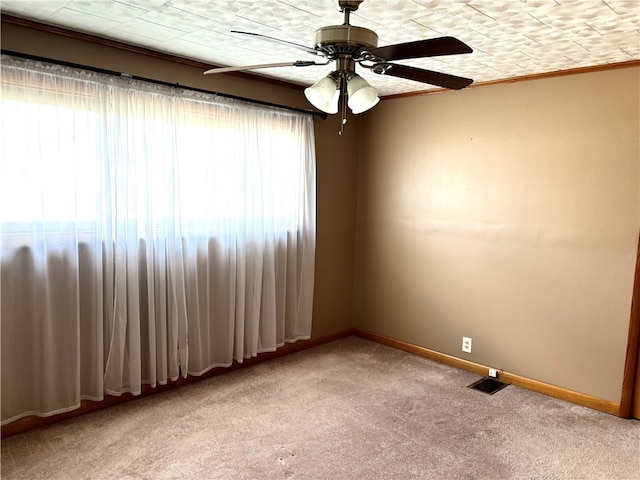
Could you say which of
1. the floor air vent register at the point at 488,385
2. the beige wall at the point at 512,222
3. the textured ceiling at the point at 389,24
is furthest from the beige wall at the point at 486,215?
the textured ceiling at the point at 389,24

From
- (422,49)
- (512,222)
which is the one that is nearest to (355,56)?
(422,49)

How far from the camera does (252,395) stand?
10.8 ft

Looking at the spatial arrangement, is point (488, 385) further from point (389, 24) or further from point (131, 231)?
point (131, 231)

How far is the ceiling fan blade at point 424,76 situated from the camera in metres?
1.88

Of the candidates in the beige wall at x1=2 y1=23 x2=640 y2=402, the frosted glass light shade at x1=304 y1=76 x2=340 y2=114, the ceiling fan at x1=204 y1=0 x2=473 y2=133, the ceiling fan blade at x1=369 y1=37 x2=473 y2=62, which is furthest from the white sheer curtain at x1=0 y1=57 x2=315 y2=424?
the ceiling fan blade at x1=369 y1=37 x2=473 y2=62

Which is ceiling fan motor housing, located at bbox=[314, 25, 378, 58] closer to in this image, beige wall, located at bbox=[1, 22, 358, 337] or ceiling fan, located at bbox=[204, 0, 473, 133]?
ceiling fan, located at bbox=[204, 0, 473, 133]

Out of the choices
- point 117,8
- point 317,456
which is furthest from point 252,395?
point 117,8

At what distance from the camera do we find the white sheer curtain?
2.60 metres

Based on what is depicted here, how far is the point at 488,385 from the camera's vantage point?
11.7 ft

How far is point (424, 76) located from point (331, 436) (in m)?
2.07

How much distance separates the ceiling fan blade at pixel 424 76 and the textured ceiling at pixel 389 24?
382 mm

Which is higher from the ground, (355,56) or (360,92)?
(355,56)

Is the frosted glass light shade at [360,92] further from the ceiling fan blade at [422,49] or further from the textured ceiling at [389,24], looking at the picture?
the textured ceiling at [389,24]

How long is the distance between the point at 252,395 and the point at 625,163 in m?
2.96
